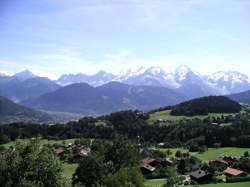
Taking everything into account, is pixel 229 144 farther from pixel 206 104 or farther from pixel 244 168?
pixel 206 104

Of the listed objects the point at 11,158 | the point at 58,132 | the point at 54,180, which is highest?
the point at 11,158

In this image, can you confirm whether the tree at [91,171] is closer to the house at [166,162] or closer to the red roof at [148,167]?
the red roof at [148,167]

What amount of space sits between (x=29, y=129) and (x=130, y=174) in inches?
4558

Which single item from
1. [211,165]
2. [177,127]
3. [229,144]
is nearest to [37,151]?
[211,165]

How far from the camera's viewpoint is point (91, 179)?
1612 inches

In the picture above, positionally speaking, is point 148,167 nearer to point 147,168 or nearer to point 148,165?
point 147,168

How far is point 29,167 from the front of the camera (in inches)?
938

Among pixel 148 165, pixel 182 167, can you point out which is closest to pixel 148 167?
pixel 148 165

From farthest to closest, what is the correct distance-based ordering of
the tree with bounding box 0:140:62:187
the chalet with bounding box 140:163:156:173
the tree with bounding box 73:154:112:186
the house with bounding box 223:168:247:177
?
the chalet with bounding box 140:163:156:173, the house with bounding box 223:168:247:177, the tree with bounding box 73:154:112:186, the tree with bounding box 0:140:62:187

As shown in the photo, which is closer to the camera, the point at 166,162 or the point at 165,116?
the point at 166,162

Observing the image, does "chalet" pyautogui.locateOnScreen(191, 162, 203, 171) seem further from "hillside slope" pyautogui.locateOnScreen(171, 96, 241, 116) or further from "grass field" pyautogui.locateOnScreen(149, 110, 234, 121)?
"hillside slope" pyautogui.locateOnScreen(171, 96, 241, 116)

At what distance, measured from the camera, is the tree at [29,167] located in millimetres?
23281

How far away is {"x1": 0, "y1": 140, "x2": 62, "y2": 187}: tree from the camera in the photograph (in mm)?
23281

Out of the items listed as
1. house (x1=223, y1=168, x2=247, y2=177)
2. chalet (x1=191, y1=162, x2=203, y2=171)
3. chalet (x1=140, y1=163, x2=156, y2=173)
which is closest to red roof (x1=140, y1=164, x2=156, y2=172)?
chalet (x1=140, y1=163, x2=156, y2=173)
